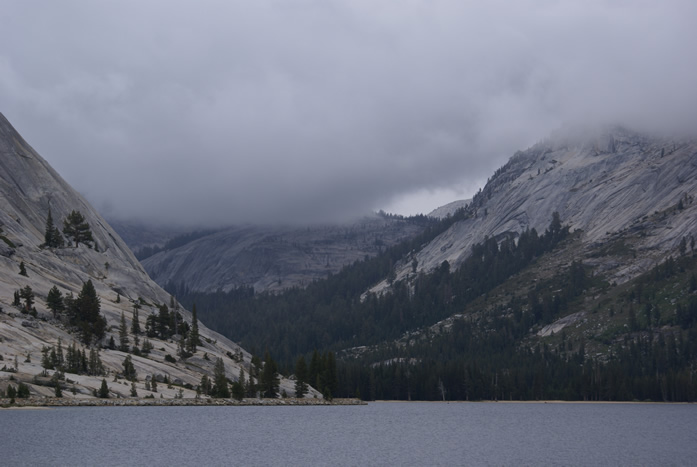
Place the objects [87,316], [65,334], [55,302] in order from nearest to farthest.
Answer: [65,334] → [55,302] → [87,316]

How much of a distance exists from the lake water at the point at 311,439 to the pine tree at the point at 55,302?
129 ft

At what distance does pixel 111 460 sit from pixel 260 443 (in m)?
24.5

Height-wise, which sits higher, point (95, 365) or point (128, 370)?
point (95, 365)

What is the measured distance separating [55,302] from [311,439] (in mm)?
81673

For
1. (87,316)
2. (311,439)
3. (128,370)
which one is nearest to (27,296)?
(87,316)

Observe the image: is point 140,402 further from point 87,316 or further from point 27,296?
point 27,296

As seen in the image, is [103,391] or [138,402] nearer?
[103,391]

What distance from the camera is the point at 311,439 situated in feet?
340

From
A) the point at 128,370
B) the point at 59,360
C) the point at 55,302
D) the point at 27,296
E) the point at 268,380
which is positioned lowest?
the point at 268,380

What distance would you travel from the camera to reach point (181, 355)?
574 feet

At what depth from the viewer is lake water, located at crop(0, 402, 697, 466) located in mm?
82062

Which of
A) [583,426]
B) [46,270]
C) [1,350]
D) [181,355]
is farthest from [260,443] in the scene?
[46,270]

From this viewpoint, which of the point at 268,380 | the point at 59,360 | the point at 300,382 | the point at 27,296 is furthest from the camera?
the point at 300,382

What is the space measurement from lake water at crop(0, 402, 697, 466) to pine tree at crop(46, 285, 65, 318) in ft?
129
